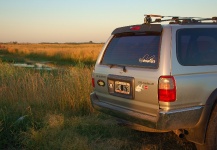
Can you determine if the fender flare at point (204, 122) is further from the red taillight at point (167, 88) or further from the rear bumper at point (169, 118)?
the red taillight at point (167, 88)

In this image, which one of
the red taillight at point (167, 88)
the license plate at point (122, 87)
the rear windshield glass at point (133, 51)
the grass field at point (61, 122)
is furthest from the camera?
the grass field at point (61, 122)

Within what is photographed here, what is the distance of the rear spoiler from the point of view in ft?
12.5

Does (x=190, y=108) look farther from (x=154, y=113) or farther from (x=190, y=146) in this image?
(x=190, y=146)

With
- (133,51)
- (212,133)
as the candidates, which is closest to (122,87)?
(133,51)

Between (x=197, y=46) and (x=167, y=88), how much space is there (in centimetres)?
86

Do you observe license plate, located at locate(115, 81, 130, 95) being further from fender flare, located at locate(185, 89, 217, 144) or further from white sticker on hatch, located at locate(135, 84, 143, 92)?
fender flare, located at locate(185, 89, 217, 144)

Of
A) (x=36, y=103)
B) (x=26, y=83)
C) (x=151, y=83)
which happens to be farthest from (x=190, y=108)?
(x=26, y=83)

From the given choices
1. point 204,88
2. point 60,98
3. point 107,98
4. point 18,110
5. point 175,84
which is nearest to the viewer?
point 175,84

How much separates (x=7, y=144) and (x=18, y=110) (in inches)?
52.7

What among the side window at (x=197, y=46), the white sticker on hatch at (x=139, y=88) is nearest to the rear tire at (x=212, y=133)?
the side window at (x=197, y=46)

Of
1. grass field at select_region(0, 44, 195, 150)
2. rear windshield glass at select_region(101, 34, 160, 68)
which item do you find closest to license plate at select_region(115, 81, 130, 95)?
rear windshield glass at select_region(101, 34, 160, 68)

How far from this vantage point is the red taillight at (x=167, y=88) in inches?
137

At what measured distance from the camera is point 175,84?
3496 mm

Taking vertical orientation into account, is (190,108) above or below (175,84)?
below
